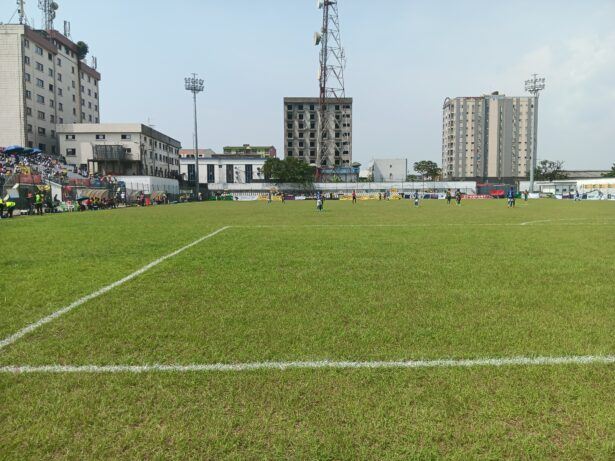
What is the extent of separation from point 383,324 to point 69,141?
3421 inches

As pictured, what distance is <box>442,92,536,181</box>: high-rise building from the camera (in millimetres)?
147750

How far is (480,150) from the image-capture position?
15012 cm

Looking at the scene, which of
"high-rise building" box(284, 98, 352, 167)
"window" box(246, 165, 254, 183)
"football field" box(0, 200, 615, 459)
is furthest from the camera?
"high-rise building" box(284, 98, 352, 167)

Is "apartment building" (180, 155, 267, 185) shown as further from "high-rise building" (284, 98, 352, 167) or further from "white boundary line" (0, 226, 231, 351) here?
"white boundary line" (0, 226, 231, 351)

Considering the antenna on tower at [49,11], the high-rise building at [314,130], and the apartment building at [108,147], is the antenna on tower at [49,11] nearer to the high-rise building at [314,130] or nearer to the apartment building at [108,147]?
the apartment building at [108,147]

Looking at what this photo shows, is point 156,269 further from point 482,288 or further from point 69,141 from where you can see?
point 69,141

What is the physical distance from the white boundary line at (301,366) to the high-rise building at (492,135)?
153966mm

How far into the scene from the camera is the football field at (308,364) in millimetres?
2840

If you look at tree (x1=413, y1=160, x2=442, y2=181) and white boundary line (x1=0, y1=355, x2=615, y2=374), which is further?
Answer: tree (x1=413, y1=160, x2=442, y2=181)

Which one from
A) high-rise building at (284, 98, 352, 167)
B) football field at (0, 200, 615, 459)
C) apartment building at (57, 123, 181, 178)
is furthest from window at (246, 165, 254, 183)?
football field at (0, 200, 615, 459)

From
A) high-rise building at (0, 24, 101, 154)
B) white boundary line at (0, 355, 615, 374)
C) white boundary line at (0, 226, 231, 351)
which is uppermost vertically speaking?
high-rise building at (0, 24, 101, 154)

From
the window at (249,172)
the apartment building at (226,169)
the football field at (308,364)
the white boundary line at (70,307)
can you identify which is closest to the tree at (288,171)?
the apartment building at (226,169)

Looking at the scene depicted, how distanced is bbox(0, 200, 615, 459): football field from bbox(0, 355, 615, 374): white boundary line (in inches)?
0.8

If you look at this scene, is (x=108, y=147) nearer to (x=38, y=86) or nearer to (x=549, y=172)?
(x=38, y=86)
